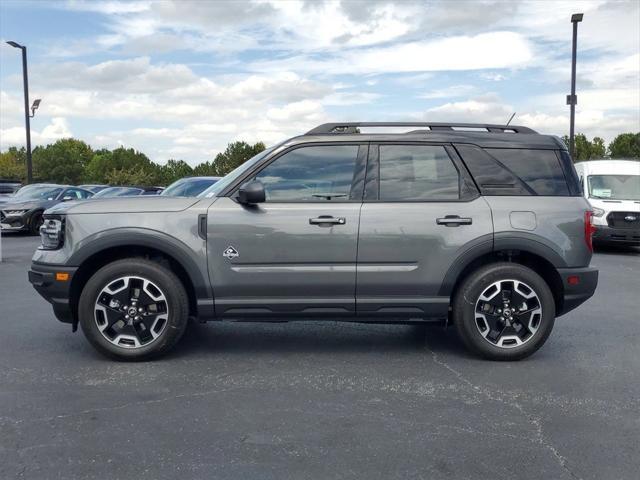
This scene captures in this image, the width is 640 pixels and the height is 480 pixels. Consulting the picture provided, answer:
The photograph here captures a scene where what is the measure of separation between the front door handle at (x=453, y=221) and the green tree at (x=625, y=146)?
7349 cm

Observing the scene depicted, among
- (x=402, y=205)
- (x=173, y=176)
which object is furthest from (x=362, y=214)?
(x=173, y=176)

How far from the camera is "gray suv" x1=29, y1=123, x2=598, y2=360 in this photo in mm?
5102

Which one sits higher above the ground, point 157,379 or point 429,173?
point 429,173

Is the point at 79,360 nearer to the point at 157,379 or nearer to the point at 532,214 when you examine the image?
the point at 157,379

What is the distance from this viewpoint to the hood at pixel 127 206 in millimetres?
5172

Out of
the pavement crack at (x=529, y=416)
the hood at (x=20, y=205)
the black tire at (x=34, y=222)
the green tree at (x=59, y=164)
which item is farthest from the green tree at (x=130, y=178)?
the pavement crack at (x=529, y=416)

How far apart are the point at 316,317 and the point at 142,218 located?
1.54 m

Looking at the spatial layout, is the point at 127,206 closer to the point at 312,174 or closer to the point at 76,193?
the point at 312,174

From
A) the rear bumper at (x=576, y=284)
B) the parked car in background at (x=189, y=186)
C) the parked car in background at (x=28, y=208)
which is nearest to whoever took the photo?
the rear bumper at (x=576, y=284)

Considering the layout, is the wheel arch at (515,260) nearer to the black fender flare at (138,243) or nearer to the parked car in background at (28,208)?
the black fender flare at (138,243)

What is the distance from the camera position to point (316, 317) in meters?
5.23

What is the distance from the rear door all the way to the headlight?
2.32m

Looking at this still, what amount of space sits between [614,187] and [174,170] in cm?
12686

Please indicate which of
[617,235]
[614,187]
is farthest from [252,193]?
[614,187]
